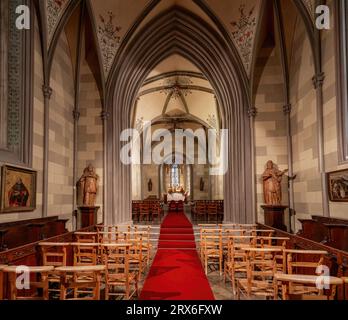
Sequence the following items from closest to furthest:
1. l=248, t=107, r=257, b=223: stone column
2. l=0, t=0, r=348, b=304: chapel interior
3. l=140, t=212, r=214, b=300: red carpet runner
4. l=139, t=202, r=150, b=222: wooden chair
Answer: l=140, t=212, r=214, b=300: red carpet runner < l=0, t=0, r=348, b=304: chapel interior < l=248, t=107, r=257, b=223: stone column < l=139, t=202, r=150, b=222: wooden chair

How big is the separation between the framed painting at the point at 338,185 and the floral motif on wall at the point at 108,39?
28.5ft

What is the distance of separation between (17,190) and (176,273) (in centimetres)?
397

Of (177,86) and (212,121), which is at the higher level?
(177,86)

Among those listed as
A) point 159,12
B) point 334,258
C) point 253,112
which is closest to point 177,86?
point 159,12

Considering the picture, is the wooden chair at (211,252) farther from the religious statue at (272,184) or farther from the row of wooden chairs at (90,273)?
the religious statue at (272,184)

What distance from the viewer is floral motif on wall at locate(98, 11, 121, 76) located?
11.5 meters

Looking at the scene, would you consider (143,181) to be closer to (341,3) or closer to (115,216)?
(115,216)

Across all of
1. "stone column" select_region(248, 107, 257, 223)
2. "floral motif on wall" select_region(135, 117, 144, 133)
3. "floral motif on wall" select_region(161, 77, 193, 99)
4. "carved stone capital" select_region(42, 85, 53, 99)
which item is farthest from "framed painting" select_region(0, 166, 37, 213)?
"floral motif on wall" select_region(135, 117, 144, 133)

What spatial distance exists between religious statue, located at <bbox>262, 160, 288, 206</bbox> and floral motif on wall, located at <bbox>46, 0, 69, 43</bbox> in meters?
7.83

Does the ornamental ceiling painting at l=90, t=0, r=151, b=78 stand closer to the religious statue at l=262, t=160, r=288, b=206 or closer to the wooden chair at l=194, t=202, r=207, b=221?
the religious statue at l=262, t=160, r=288, b=206

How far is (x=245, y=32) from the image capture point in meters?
11.6

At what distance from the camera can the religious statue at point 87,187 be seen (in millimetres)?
11422

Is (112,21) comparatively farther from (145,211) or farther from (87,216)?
(145,211)

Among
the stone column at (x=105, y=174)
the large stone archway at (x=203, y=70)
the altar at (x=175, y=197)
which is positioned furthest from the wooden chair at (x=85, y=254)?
the altar at (x=175, y=197)
